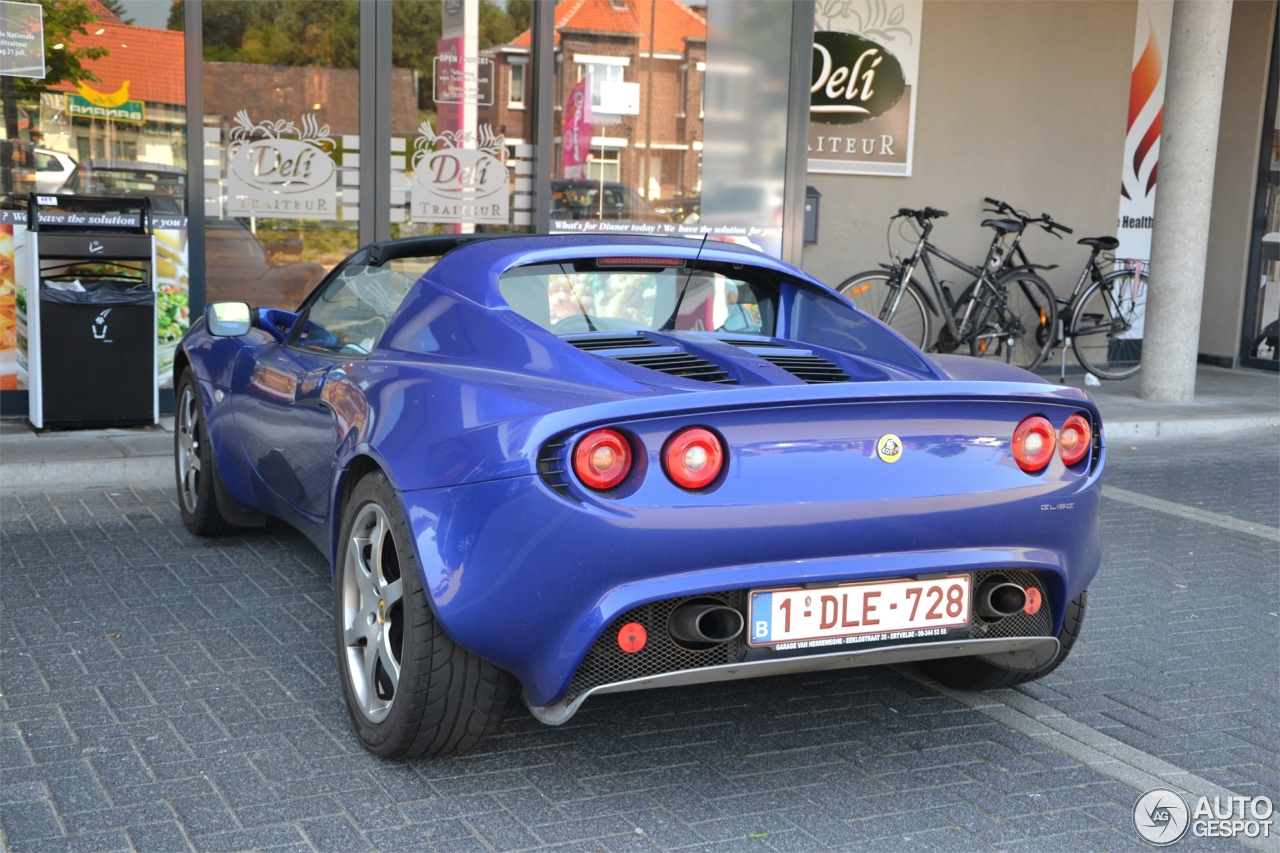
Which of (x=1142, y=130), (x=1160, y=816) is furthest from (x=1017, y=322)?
(x=1160, y=816)

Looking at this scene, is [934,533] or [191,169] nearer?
[934,533]

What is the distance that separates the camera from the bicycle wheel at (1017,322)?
10852 millimetres

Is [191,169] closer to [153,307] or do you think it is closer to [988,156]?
[153,307]

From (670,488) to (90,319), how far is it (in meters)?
5.38

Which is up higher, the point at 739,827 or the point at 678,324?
the point at 678,324

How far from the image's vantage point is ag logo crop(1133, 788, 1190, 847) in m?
2.93

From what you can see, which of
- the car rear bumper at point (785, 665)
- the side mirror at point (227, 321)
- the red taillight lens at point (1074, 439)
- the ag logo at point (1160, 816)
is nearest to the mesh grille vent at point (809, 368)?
the red taillight lens at point (1074, 439)

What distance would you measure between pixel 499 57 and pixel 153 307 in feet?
10.8

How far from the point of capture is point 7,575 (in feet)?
15.5

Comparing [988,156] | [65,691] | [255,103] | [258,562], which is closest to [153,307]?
[255,103]

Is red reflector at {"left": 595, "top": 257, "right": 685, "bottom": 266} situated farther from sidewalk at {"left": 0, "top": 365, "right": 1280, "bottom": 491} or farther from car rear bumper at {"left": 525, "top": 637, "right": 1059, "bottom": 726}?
sidewalk at {"left": 0, "top": 365, "right": 1280, "bottom": 491}

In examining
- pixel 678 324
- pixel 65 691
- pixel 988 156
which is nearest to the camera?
pixel 65 691

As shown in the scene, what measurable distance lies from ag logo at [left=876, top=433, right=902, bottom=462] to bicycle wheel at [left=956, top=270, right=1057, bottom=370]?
8.16 m

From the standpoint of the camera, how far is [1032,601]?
3199mm
